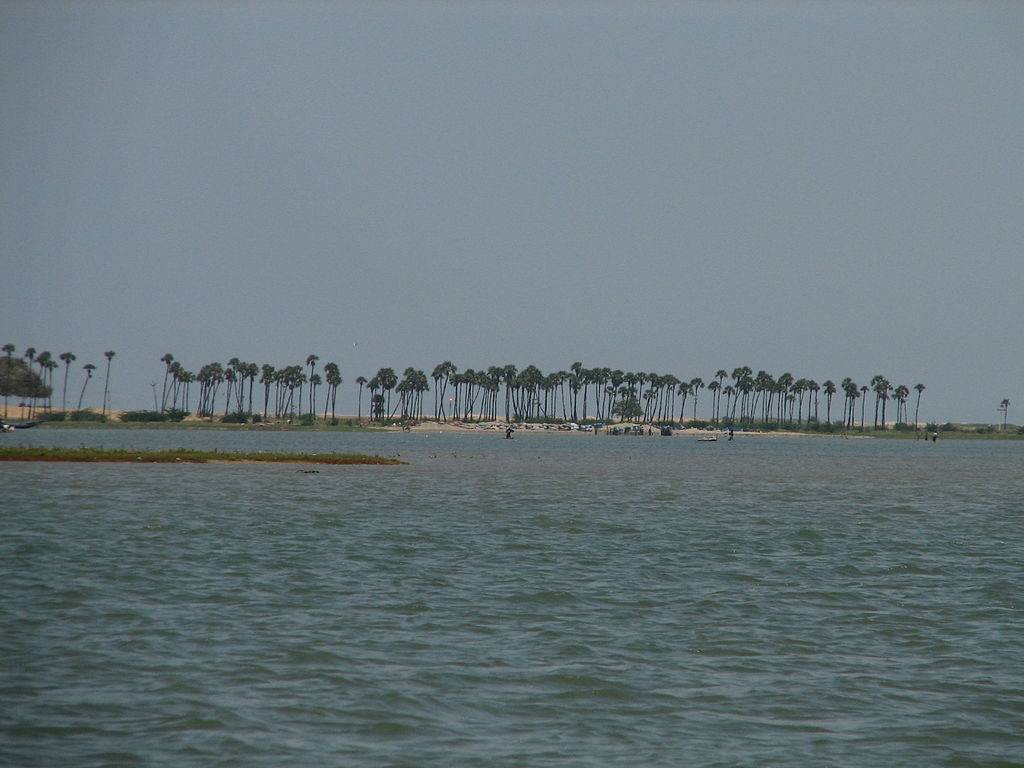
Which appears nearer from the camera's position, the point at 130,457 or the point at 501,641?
the point at 501,641

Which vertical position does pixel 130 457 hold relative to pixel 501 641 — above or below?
below

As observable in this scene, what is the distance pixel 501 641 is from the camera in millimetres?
21719

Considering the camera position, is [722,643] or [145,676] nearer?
[145,676]

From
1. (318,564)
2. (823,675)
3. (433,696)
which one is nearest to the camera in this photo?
(433,696)

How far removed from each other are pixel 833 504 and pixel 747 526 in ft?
55.5

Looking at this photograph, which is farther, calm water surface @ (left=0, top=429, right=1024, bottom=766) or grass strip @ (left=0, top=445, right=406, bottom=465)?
grass strip @ (left=0, top=445, right=406, bottom=465)

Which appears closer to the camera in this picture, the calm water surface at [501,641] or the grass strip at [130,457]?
the calm water surface at [501,641]

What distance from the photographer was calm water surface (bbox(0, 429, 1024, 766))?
1536cm

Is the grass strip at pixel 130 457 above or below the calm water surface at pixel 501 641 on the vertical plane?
below

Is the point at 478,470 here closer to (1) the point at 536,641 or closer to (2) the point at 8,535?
(2) the point at 8,535

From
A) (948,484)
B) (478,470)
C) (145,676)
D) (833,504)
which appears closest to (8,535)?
(145,676)

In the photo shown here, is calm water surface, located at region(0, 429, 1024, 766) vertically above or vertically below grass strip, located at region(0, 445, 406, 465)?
above

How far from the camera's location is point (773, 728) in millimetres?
16109

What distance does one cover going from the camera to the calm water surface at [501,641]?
15.4 m
